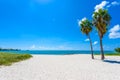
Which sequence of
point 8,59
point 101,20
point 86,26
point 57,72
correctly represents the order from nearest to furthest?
1. point 57,72
2. point 8,59
3. point 101,20
4. point 86,26

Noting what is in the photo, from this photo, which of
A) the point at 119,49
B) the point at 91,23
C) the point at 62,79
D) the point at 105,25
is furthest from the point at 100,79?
the point at 119,49

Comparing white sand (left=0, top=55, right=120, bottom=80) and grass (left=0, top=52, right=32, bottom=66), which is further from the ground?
grass (left=0, top=52, right=32, bottom=66)

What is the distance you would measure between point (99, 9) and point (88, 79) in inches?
883

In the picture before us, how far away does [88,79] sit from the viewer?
13.2 m

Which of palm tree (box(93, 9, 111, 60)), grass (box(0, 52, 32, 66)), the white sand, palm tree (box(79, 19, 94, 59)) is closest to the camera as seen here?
the white sand

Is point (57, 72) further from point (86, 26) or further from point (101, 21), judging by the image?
point (86, 26)

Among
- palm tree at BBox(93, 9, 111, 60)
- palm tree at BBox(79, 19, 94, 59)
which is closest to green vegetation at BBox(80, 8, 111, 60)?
palm tree at BBox(93, 9, 111, 60)

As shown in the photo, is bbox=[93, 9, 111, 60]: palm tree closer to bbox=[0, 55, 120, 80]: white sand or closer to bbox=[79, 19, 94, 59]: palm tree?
bbox=[79, 19, 94, 59]: palm tree

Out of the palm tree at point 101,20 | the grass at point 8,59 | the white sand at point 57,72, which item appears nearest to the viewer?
the white sand at point 57,72

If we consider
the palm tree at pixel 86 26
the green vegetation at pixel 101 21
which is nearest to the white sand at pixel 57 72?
the green vegetation at pixel 101 21

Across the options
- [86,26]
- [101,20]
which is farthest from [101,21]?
[86,26]

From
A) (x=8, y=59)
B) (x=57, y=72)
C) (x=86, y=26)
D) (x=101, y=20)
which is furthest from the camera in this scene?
(x=86, y=26)

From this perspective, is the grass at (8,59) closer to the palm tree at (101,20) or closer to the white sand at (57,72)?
the white sand at (57,72)

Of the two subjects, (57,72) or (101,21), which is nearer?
(57,72)
